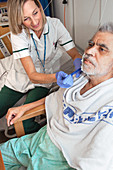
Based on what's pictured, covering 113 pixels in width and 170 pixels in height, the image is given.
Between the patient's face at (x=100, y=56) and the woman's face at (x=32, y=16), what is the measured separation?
52 cm

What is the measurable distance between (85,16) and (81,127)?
44.1 inches

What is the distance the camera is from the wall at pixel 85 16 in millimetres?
1254

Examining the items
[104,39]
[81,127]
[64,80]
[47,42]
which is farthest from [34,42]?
[81,127]

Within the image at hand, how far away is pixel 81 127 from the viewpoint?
972 mm

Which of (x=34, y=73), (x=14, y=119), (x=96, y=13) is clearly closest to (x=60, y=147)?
(x=14, y=119)

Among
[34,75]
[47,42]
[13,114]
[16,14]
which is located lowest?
[13,114]

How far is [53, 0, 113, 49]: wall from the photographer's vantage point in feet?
4.12

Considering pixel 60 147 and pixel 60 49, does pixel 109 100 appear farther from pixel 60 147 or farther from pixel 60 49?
pixel 60 49

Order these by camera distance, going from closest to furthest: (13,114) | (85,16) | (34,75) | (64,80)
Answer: (64,80) → (13,114) → (34,75) → (85,16)

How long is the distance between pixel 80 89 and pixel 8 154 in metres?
0.66

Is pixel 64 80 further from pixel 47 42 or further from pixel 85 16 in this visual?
pixel 85 16

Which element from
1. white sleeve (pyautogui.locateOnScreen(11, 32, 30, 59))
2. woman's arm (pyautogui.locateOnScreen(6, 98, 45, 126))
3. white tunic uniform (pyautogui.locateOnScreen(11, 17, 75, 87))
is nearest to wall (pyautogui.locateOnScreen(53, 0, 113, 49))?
white tunic uniform (pyautogui.locateOnScreen(11, 17, 75, 87))

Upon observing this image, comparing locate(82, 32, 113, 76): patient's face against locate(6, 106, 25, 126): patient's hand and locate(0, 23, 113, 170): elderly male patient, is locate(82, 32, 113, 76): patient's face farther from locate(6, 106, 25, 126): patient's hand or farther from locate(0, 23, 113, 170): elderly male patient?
locate(6, 106, 25, 126): patient's hand

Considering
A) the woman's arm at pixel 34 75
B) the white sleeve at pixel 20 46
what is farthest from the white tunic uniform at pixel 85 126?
the white sleeve at pixel 20 46
